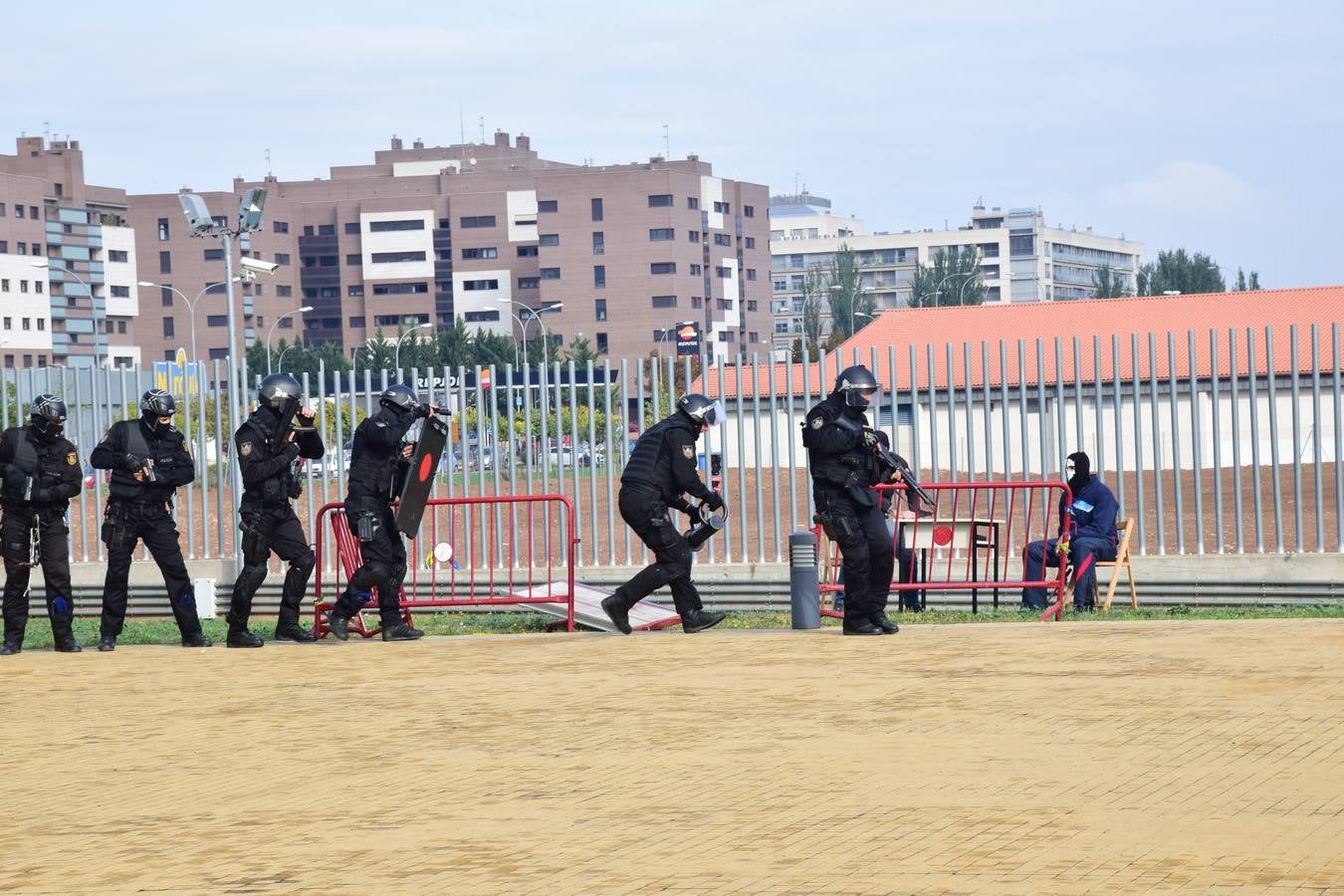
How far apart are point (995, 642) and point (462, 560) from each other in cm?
615

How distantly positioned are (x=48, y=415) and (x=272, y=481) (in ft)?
5.62

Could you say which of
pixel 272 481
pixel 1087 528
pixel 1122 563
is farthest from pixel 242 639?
pixel 1122 563

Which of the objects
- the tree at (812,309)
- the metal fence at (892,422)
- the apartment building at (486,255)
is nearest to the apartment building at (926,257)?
the apartment building at (486,255)

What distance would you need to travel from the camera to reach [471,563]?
56.3 feet

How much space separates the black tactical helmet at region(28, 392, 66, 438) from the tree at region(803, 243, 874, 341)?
112701 millimetres

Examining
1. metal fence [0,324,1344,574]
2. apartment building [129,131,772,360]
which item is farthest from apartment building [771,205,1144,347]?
metal fence [0,324,1344,574]

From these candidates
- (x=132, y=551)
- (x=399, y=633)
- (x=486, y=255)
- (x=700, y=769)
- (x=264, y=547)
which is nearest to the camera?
(x=700, y=769)

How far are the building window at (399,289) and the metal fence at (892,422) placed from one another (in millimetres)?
126233

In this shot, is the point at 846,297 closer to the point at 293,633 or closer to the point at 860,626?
the point at 293,633

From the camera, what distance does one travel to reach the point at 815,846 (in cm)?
686

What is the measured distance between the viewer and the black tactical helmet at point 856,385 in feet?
47.0

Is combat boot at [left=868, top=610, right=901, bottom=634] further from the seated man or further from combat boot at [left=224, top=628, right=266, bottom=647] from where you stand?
combat boot at [left=224, top=628, right=266, bottom=647]

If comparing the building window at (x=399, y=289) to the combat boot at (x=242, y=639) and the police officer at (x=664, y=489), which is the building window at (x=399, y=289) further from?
the police officer at (x=664, y=489)

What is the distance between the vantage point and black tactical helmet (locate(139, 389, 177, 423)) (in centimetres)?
1433
